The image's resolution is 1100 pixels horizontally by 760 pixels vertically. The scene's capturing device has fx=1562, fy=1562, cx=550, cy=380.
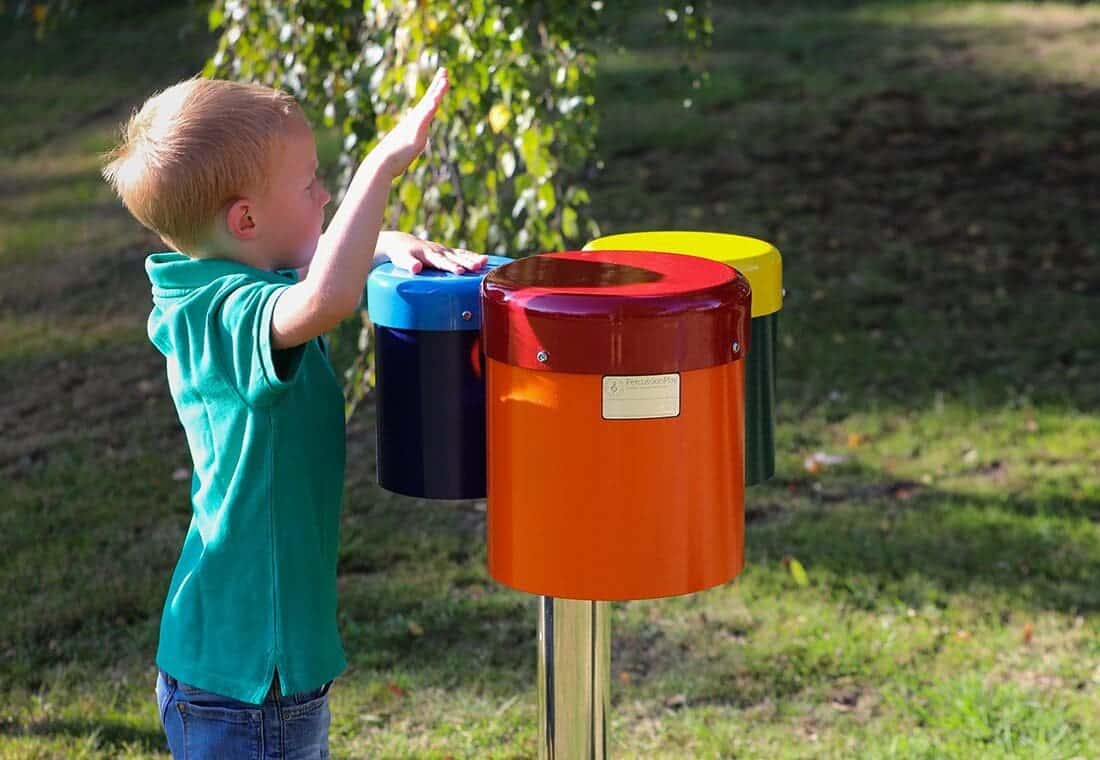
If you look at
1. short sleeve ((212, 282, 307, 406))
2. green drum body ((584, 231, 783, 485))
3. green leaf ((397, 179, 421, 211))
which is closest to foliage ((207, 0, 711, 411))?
green leaf ((397, 179, 421, 211))

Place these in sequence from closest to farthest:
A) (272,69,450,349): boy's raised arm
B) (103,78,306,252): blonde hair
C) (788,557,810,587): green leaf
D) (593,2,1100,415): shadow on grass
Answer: (272,69,450,349): boy's raised arm < (103,78,306,252): blonde hair < (788,557,810,587): green leaf < (593,2,1100,415): shadow on grass

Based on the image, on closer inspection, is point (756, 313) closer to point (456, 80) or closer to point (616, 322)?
point (616, 322)

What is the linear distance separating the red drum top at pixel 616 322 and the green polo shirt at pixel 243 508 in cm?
29

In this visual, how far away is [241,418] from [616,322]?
0.56m

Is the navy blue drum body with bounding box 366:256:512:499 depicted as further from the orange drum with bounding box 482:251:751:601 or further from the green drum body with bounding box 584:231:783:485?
the green drum body with bounding box 584:231:783:485

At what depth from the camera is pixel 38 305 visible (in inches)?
289

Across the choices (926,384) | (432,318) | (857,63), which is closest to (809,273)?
(926,384)

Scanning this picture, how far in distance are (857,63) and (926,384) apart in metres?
5.46

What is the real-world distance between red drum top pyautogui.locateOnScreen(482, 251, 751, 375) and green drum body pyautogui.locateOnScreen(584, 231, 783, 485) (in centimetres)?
40

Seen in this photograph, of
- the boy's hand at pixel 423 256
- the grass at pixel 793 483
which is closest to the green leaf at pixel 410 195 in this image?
the grass at pixel 793 483

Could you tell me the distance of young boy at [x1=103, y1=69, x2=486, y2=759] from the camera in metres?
2.14

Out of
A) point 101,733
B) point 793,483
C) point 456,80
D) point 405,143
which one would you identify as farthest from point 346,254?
point 793,483

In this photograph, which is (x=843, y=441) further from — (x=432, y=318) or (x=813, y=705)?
(x=432, y=318)

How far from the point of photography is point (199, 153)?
2.13 metres
